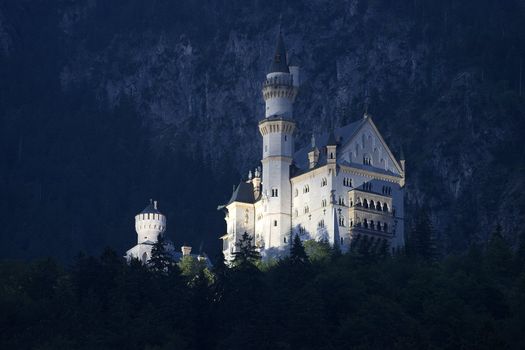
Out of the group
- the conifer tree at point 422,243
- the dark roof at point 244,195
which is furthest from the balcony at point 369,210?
the dark roof at point 244,195

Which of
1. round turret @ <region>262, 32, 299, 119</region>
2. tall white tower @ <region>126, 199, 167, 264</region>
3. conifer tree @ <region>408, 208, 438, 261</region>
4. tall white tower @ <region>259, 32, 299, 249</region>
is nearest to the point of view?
conifer tree @ <region>408, 208, 438, 261</region>

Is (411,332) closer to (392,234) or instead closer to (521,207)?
(392,234)

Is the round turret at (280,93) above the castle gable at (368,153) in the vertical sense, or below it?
above

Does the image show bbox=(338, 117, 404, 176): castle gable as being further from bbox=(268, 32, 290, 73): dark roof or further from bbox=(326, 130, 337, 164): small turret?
bbox=(268, 32, 290, 73): dark roof

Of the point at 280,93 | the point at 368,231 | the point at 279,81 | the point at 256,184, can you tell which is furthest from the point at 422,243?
the point at 279,81

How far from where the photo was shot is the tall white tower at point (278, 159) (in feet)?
467

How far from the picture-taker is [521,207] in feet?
615

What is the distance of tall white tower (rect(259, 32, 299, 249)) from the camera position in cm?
14225

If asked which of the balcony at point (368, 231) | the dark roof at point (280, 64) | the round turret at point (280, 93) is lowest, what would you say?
the balcony at point (368, 231)

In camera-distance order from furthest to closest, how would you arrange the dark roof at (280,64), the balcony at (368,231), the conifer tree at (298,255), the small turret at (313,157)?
1. the dark roof at (280,64)
2. the small turret at (313,157)
3. the balcony at (368,231)
4. the conifer tree at (298,255)

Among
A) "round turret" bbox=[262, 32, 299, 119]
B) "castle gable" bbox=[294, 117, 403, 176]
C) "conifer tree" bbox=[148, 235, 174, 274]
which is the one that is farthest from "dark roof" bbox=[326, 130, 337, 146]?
"conifer tree" bbox=[148, 235, 174, 274]

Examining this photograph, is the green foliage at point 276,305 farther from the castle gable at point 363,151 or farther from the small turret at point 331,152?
the castle gable at point 363,151

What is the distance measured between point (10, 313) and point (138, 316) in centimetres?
816

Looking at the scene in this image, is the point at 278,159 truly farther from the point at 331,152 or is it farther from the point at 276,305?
the point at 276,305
